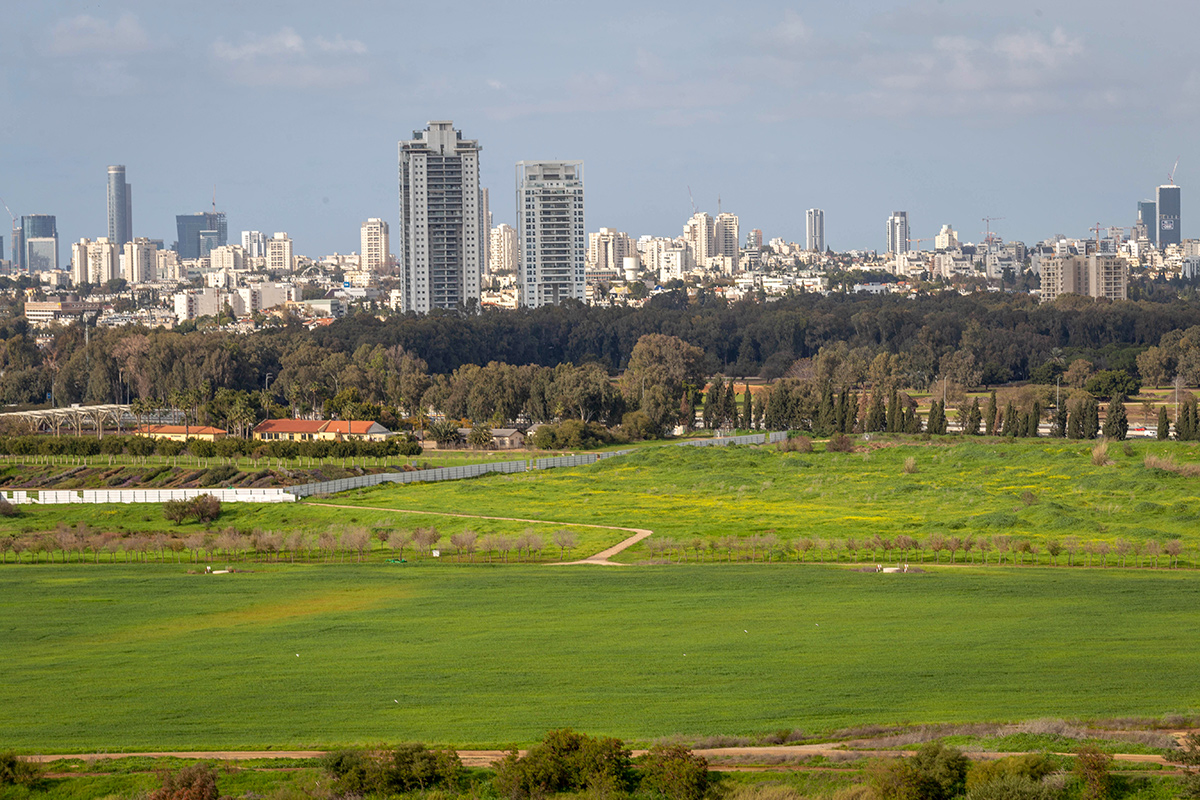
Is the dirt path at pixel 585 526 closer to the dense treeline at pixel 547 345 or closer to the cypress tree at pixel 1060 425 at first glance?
the dense treeline at pixel 547 345

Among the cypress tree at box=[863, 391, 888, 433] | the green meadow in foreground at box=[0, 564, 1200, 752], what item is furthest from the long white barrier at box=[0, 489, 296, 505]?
the cypress tree at box=[863, 391, 888, 433]

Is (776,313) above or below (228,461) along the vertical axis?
above

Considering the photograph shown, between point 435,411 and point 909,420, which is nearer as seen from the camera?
point 909,420

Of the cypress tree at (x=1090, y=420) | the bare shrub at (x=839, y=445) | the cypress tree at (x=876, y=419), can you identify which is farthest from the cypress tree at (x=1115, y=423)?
the bare shrub at (x=839, y=445)

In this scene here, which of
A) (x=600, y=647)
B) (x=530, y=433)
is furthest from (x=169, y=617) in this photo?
(x=530, y=433)

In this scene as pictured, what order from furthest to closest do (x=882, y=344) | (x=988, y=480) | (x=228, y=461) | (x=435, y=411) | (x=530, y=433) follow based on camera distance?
(x=882, y=344)
(x=435, y=411)
(x=530, y=433)
(x=228, y=461)
(x=988, y=480)

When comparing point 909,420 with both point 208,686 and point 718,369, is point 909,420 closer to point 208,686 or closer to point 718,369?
point 718,369
